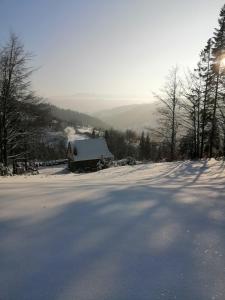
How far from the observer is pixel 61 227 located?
4.28 metres

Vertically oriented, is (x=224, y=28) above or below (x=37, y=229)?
above

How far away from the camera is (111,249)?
3619mm

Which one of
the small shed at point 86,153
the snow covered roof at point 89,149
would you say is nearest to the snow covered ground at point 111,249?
the small shed at point 86,153

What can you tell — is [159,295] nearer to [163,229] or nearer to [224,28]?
[163,229]

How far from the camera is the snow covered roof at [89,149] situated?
172 ft

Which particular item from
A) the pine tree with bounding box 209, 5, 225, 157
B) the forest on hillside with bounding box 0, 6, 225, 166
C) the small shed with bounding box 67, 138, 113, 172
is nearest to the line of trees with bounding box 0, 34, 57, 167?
the forest on hillside with bounding box 0, 6, 225, 166

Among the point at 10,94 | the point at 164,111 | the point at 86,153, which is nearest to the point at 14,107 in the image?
the point at 10,94

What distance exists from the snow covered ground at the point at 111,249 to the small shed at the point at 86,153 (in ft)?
149

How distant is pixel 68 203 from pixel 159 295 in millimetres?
2900

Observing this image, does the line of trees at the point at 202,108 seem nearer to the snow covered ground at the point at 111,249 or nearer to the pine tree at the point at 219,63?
the pine tree at the point at 219,63

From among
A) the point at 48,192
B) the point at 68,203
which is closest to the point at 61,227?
the point at 68,203

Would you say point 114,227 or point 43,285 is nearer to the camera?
point 43,285

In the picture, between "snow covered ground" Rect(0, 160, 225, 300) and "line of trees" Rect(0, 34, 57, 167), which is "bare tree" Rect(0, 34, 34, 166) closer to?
"line of trees" Rect(0, 34, 57, 167)

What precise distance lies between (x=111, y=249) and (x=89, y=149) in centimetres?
5009
